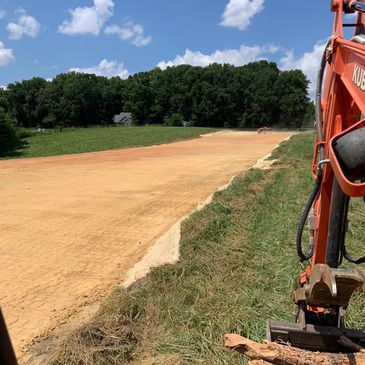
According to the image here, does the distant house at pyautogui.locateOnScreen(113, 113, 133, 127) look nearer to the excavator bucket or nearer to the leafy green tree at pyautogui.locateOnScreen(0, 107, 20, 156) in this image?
the leafy green tree at pyautogui.locateOnScreen(0, 107, 20, 156)

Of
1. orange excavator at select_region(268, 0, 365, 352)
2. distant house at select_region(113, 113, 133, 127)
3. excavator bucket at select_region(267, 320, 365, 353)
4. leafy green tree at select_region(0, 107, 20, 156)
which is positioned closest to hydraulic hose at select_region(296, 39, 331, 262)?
orange excavator at select_region(268, 0, 365, 352)

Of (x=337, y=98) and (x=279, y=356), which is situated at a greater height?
(x=337, y=98)

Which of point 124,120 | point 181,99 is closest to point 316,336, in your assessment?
point 181,99

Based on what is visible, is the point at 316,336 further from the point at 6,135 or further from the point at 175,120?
the point at 175,120

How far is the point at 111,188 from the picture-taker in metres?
13.8

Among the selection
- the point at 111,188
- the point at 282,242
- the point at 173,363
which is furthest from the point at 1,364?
the point at 111,188

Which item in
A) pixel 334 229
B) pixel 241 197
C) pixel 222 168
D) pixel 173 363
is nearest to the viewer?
pixel 334 229

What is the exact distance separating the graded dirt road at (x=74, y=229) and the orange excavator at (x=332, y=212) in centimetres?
300

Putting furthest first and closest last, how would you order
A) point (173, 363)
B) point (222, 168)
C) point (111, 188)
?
point (222, 168), point (111, 188), point (173, 363)

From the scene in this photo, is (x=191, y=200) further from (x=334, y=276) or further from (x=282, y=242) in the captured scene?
(x=334, y=276)

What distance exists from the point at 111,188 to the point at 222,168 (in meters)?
6.80

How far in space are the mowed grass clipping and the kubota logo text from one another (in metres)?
2.37

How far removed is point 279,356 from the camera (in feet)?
7.29

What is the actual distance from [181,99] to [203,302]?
282ft
